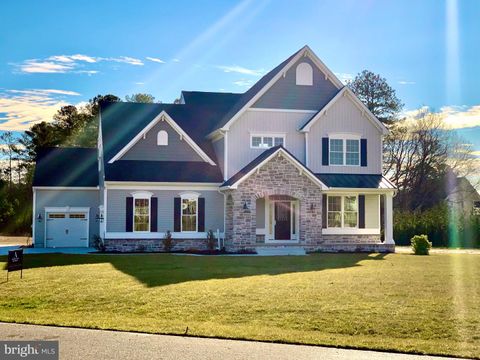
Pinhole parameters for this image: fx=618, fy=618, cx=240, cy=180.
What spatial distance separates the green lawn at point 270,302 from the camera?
37.6 feet

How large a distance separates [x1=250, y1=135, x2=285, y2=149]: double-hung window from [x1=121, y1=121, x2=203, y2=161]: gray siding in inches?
126

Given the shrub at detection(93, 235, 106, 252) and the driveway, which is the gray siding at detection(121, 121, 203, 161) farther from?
the driveway

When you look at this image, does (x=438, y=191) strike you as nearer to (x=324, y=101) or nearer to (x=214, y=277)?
(x=324, y=101)

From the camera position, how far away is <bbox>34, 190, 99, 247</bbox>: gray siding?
114 feet

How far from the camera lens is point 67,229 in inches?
1374

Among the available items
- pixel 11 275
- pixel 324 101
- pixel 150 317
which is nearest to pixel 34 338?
pixel 150 317

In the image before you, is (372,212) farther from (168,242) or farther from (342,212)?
(168,242)

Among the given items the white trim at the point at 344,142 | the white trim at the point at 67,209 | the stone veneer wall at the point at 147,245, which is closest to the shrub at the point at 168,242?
the stone veneer wall at the point at 147,245

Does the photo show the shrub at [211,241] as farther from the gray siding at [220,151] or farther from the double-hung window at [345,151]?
the double-hung window at [345,151]

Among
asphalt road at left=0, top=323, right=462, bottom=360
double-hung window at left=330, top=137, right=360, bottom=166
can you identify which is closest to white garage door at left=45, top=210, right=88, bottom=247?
double-hung window at left=330, top=137, right=360, bottom=166

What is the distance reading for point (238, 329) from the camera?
38.5 ft

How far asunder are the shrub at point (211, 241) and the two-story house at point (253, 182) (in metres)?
0.35

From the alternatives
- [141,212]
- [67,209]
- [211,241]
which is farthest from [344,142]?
[67,209]

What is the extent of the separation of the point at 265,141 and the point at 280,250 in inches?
254
